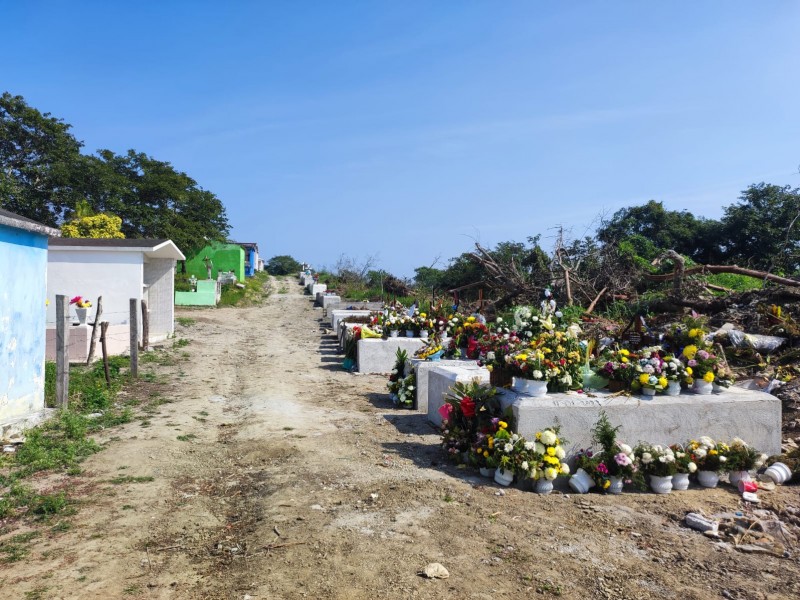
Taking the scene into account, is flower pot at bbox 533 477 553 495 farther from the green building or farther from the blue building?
the green building

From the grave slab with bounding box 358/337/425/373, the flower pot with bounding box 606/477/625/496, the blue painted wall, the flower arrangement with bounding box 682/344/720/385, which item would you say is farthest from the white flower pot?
the flower arrangement with bounding box 682/344/720/385

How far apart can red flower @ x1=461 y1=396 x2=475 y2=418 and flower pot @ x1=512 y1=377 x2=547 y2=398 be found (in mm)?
514

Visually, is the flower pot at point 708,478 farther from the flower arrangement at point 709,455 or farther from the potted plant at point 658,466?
the potted plant at point 658,466

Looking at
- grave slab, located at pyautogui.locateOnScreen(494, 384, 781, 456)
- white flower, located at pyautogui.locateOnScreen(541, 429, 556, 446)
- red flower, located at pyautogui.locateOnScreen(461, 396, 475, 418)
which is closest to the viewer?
white flower, located at pyautogui.locateOnScreen(541, 429, 556, 446)

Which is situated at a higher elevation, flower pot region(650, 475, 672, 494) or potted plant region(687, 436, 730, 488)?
potted plant region(687, 436, 730, 488)

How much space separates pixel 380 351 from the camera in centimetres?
1299

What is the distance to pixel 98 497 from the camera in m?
5.36

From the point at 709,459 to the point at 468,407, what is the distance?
2.32 m

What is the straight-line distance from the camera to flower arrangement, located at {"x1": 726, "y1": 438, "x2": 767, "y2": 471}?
228 inches

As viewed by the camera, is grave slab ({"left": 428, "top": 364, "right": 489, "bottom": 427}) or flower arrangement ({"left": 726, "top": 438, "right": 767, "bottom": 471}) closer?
flower arrangement ({"left": 726, "top": 438, "right": 767, "bottom": 471})

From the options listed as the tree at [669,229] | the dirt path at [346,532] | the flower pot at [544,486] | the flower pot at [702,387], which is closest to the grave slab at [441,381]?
the dirt path at [346,532]

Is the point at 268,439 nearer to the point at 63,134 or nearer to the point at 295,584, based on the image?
the point at 295,584

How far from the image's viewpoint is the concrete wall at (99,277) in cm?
1544

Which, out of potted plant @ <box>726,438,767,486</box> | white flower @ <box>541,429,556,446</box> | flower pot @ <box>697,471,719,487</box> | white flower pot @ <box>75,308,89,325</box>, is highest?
white flower pot @ <box>75,308,89,325</box>
